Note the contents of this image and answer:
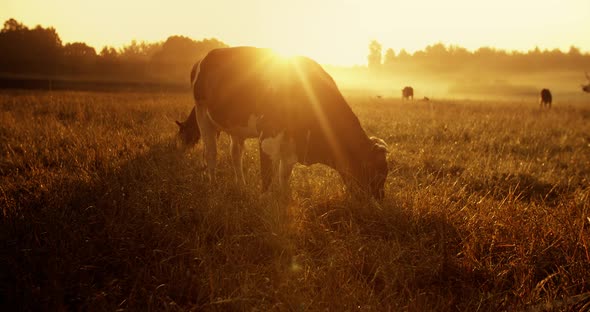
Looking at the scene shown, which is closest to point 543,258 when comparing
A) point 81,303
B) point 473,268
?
point 473,268

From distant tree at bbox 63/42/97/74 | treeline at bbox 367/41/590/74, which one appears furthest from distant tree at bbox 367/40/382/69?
distant tree at bbox 63/42/97/74

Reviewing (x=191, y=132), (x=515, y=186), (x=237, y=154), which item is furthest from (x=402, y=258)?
(x=191, y=132)

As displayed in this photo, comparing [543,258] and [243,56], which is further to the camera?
[243,56]

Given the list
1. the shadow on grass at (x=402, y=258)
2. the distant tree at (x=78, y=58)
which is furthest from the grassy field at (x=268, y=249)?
the distant tree at (x=78, y=58)

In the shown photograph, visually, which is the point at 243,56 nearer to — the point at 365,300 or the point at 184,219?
the point at 184,219

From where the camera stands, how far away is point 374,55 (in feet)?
475

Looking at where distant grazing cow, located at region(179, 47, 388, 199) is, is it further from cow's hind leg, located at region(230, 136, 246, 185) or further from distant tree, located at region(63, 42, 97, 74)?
distant tree, located at region(63, 42, 97, 74)

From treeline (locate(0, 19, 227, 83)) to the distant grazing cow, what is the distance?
5047cm

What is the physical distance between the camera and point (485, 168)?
6254 mm

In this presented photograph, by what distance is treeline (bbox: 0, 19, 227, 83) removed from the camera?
4916 cm

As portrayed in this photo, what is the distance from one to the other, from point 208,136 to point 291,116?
7.52ft

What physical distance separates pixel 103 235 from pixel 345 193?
2554mm

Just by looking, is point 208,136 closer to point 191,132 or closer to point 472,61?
point 191,132

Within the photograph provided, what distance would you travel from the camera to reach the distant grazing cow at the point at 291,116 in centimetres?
417
